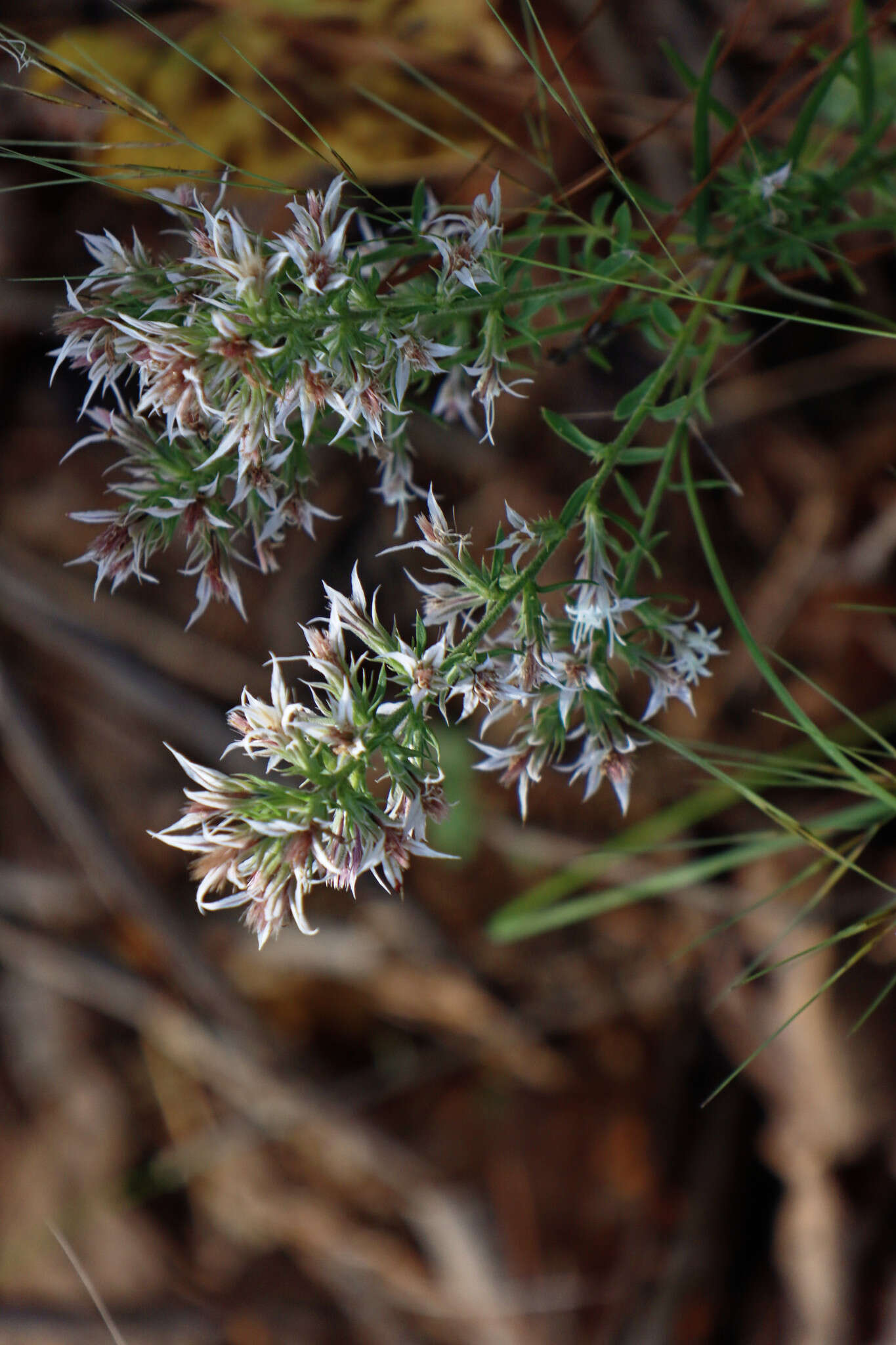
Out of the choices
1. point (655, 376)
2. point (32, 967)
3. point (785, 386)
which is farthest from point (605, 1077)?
point (655, 376)

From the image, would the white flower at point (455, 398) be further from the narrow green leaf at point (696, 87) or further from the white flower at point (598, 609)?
the narrow green leaf at point (696, 87)

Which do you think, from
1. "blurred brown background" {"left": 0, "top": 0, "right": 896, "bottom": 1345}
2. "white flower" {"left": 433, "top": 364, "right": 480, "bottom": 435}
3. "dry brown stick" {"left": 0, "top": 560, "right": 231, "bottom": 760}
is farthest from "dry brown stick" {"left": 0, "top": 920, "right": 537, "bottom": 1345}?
"white flower" {"left": 433, "top": 364, "right": 480, "bottom": 435}

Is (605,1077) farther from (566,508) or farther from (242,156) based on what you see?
(242,156)

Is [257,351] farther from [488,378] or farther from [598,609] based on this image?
[598,609]

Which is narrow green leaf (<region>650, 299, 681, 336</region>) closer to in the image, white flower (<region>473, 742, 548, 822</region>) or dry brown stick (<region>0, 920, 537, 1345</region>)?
white flower (<region>473, 742, 548, 822</region>)

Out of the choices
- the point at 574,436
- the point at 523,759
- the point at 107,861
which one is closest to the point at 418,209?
the point at 574,436

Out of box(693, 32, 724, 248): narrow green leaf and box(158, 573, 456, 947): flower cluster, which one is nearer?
box(158, 573, 456, 947): flower cluster

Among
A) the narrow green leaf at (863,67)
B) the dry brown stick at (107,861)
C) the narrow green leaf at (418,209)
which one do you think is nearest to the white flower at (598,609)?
the narrow green leaf at (418,209)
